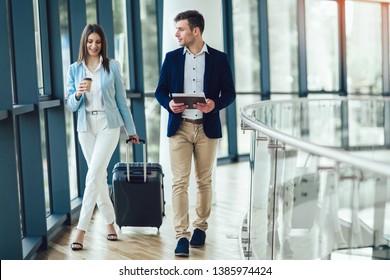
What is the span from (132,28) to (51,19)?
2.06 metres

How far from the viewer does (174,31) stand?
5680 millimetres

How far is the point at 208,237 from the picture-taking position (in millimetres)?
4695

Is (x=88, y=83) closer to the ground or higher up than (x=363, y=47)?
closer to the ground

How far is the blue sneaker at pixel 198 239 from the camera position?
4406 mm

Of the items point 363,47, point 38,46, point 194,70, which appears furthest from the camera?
point 363,47

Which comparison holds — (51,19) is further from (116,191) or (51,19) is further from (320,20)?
(320,20)

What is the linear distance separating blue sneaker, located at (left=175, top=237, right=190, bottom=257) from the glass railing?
0.37 m

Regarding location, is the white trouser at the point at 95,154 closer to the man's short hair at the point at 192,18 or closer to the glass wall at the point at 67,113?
the man's short hair at the point at 192,18

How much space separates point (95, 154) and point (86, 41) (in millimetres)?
688

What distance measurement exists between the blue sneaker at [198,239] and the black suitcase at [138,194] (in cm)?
38

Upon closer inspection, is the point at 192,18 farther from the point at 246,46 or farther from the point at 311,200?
the point at 246,46

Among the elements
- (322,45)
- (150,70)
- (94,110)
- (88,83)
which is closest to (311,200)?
(88,83)

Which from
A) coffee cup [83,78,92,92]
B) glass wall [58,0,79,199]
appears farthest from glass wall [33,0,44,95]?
coffee cup [83,78,92,92]
